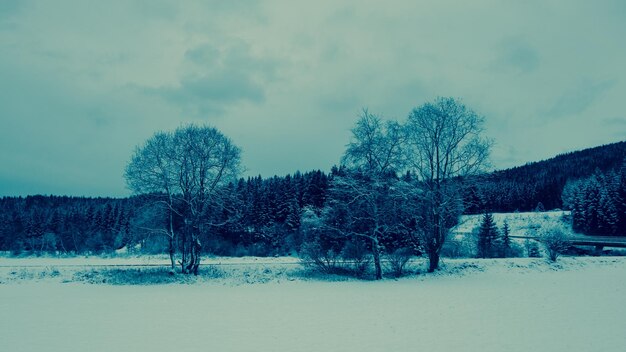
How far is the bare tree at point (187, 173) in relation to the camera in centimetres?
3030

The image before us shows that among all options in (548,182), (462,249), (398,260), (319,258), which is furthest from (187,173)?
(548,182)

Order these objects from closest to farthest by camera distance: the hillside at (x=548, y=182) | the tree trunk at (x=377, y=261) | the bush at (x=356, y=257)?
the tree trunk at (x=377, y=261) < the bush at (x=356, y=257) < the hillside at (x=548, y=182)

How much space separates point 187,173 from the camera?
30.9m

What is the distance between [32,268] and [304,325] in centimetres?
2792

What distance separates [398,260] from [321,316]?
16501mm

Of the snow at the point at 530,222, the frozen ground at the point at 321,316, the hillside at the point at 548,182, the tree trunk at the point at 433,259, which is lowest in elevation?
the frozen ground at the point at 321,316

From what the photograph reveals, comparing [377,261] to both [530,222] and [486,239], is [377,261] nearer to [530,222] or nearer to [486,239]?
[486,239]

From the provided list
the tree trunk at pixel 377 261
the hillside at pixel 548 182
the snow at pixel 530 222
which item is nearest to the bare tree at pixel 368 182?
the tree trunk at pixel 377 261

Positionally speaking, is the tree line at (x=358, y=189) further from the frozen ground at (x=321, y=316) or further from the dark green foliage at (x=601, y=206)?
the dark green foliage at (x=601, y=206)

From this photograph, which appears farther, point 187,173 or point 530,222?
point 530,222

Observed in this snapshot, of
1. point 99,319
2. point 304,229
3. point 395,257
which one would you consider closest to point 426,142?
point 395,257

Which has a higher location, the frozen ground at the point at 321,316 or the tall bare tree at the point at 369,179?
the tall bare tree at the point at 369,179

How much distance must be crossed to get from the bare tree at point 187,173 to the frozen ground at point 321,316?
6041 mm

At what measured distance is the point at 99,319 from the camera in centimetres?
1506
